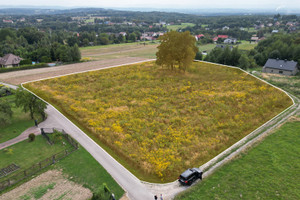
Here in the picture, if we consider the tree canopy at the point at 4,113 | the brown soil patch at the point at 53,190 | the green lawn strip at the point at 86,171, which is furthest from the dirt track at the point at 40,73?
the brown soil patch at the point at 53,190

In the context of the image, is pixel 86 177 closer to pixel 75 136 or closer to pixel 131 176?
pixel 131 176

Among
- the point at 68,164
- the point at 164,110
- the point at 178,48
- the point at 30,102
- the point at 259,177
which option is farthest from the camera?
the point at 178,48

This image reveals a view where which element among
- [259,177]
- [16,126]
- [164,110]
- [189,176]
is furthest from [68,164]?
[259,177]

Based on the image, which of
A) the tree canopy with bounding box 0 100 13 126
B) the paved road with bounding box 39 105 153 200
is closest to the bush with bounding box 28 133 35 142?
the paved road with bounding box 39 105 153 200

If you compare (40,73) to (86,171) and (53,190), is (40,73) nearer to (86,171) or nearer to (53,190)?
(86,171)

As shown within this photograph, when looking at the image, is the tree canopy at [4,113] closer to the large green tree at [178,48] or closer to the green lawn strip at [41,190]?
the green lawn strip at [41,190]

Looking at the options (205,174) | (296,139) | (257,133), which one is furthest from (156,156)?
(296,139)
